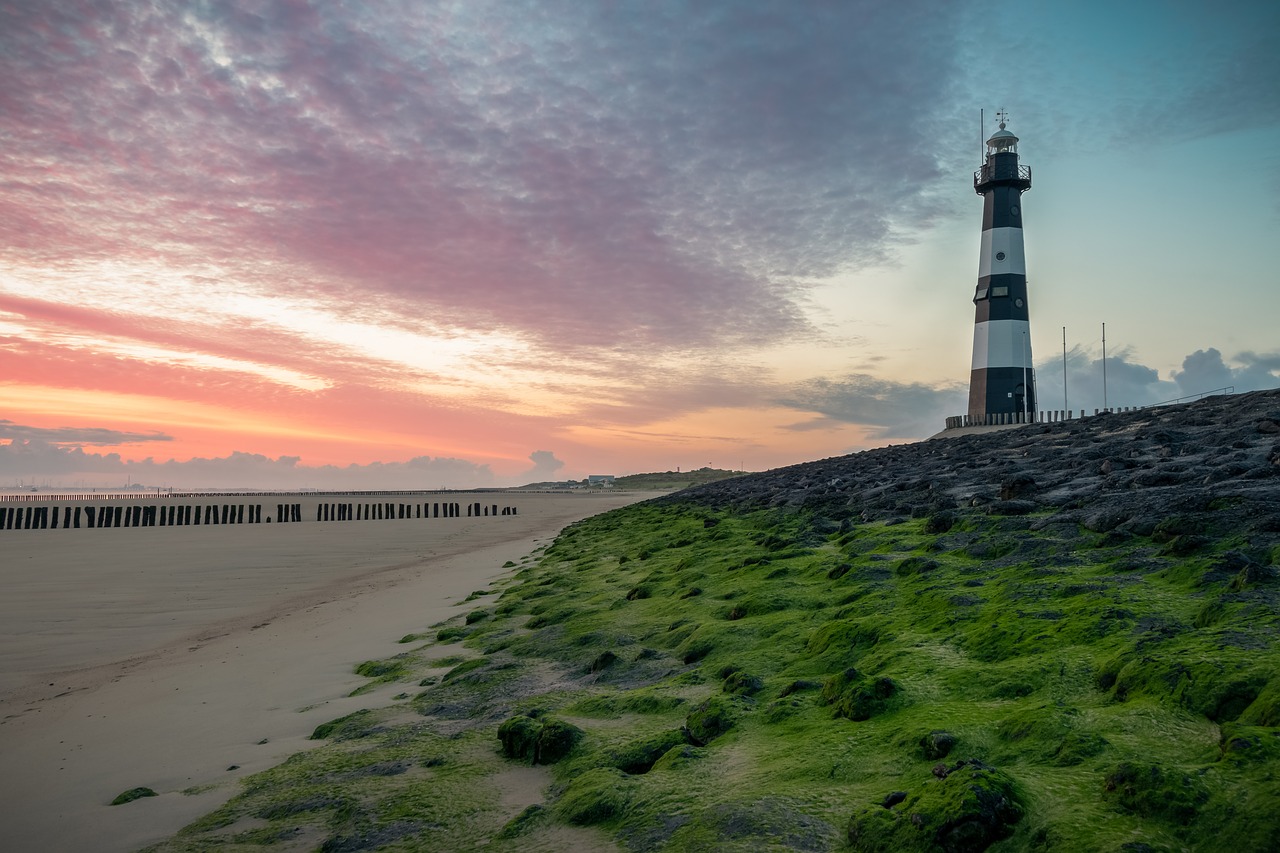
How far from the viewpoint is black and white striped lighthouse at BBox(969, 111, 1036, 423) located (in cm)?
4309

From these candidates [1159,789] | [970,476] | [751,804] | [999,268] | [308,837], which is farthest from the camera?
[999,268]

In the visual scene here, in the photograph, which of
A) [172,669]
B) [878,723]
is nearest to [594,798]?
[878,723]

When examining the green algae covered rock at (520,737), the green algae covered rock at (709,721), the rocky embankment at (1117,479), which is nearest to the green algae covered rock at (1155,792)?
the green algae covered rock at (709,721)

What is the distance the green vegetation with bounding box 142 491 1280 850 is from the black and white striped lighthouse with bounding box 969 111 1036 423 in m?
38.7

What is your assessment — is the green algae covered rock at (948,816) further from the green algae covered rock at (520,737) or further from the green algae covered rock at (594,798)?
the green algae covered rock at (520,737)

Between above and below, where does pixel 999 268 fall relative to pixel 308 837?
above

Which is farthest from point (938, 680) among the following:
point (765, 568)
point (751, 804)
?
point (765, 568)

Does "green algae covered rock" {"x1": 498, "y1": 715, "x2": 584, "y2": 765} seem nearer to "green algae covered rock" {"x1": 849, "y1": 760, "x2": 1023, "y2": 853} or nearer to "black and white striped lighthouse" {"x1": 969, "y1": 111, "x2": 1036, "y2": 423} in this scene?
"green algae covered rock" {"x1": 849, "y1": 760, "x2": 1023, "y2": 853}

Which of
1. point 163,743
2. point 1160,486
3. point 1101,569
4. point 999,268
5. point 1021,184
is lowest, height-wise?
point 163,743

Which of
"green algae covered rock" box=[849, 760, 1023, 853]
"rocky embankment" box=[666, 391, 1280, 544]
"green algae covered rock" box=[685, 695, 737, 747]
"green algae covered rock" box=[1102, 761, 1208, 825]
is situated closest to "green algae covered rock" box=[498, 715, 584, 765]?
"green algae covered rock" box=[685, 695, 737, 747]

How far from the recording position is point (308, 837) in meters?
4.03

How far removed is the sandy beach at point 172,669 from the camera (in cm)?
502

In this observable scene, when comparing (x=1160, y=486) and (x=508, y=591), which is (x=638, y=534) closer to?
(x=508, y=591)

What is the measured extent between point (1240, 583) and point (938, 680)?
2.15 m
